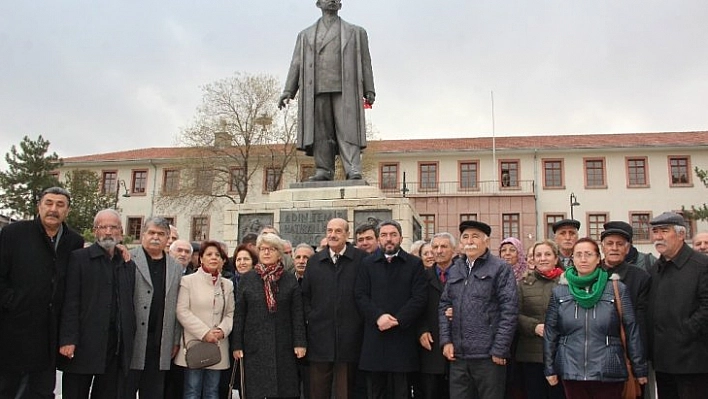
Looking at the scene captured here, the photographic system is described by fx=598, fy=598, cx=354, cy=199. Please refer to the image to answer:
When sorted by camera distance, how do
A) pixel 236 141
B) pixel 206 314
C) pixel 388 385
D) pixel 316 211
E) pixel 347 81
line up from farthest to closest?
pixel 236 141 < pixel 347 81 < pixel 316 211 < pixel 206 314 < pixel 388 385

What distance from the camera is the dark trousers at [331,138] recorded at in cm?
794

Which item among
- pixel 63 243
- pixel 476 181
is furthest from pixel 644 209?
pixel 63 243

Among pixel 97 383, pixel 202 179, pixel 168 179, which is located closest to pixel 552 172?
pixel 202 179

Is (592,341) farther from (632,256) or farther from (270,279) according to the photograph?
(270,279)

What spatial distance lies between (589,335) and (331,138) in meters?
4.84

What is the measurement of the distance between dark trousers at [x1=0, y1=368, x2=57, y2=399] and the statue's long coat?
4.49 meters

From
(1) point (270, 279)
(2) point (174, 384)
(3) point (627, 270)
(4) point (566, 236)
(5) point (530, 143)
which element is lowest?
(2) point (174, 384)

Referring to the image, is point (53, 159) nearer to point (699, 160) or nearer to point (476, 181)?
point (476, 181)

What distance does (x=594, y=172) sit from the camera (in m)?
37.4

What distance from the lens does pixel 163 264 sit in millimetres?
4918

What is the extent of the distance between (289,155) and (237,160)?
9.23 feet

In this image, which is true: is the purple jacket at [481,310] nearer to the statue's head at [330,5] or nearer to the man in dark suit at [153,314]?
the man in dark suit at [153,314]

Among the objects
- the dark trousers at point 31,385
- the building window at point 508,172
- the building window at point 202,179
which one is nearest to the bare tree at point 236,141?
the building window at point 202,179

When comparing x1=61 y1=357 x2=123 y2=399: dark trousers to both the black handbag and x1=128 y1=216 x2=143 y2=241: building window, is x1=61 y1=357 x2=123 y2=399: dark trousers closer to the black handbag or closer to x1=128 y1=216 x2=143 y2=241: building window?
the black handbag
